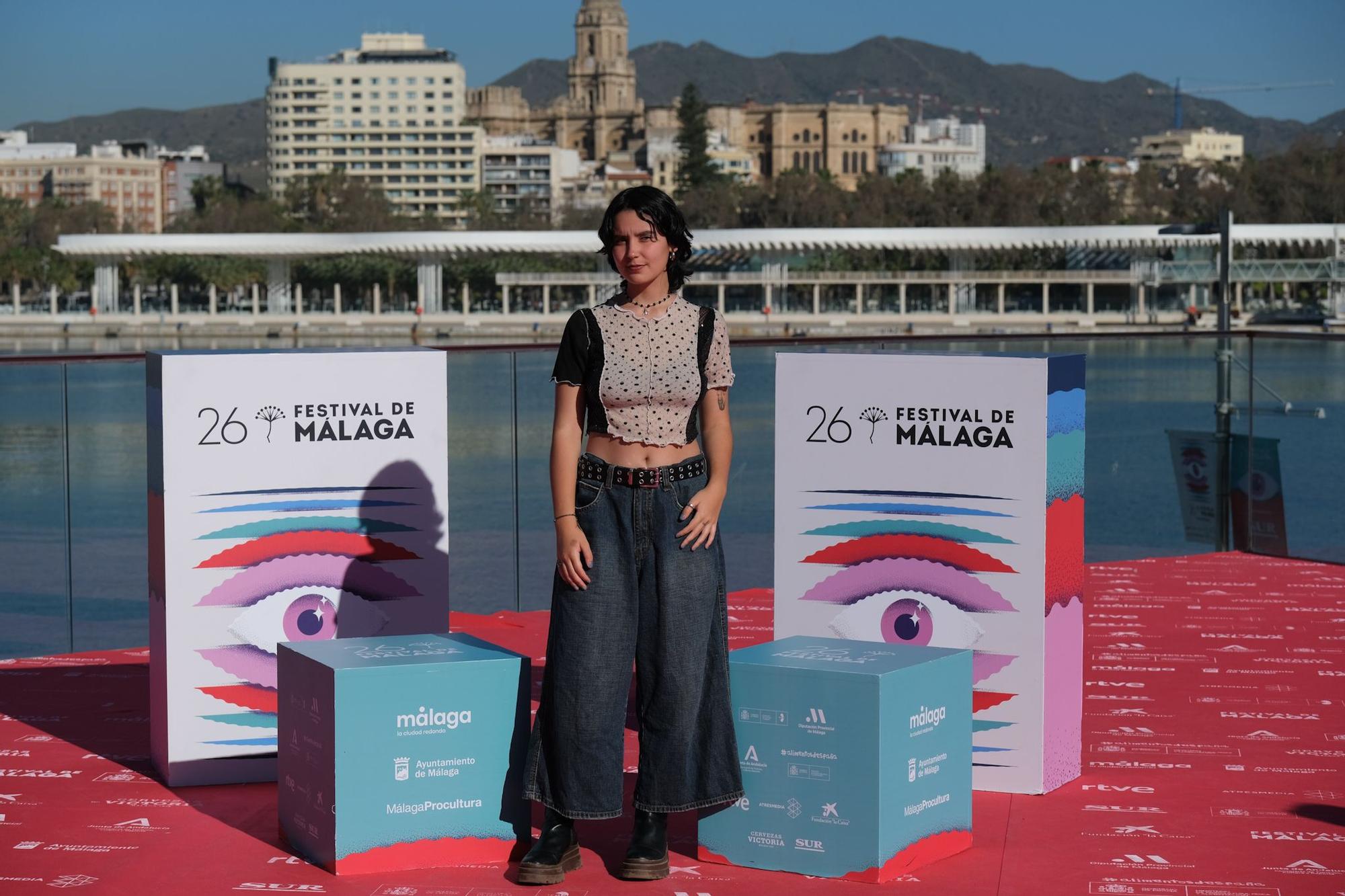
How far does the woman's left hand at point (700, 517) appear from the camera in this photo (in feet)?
9.25

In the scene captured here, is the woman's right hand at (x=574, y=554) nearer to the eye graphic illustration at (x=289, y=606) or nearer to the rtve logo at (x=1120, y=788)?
the eye graphic illustration at (x=289, y=606)

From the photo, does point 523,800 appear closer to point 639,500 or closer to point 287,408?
point 639,500

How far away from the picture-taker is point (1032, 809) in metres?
3.38

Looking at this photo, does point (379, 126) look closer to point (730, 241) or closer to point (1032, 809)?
point (730, 241)

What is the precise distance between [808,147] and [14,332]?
313 ft

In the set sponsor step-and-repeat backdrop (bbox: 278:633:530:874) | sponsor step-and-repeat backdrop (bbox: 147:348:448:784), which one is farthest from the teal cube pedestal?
sponsor step-and-repeat backdrop (bbox: 147:348:448:784)

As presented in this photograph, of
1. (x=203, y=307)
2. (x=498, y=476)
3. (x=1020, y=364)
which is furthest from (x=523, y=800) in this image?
(x=203, y=307)

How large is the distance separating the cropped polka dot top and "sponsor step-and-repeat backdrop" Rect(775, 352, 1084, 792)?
2.28ft

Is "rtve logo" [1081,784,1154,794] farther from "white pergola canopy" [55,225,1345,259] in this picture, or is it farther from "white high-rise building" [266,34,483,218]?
"white high-rise building" [266,34,483,218]

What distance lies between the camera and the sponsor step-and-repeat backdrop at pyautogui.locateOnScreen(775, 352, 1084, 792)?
347 centimetres

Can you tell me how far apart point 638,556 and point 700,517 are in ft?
0.41

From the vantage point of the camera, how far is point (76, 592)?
9094 mm

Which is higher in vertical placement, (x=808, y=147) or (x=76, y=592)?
(x=808, y=147)

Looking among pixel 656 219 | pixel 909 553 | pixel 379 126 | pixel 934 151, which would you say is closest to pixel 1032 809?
pixel 909 553
